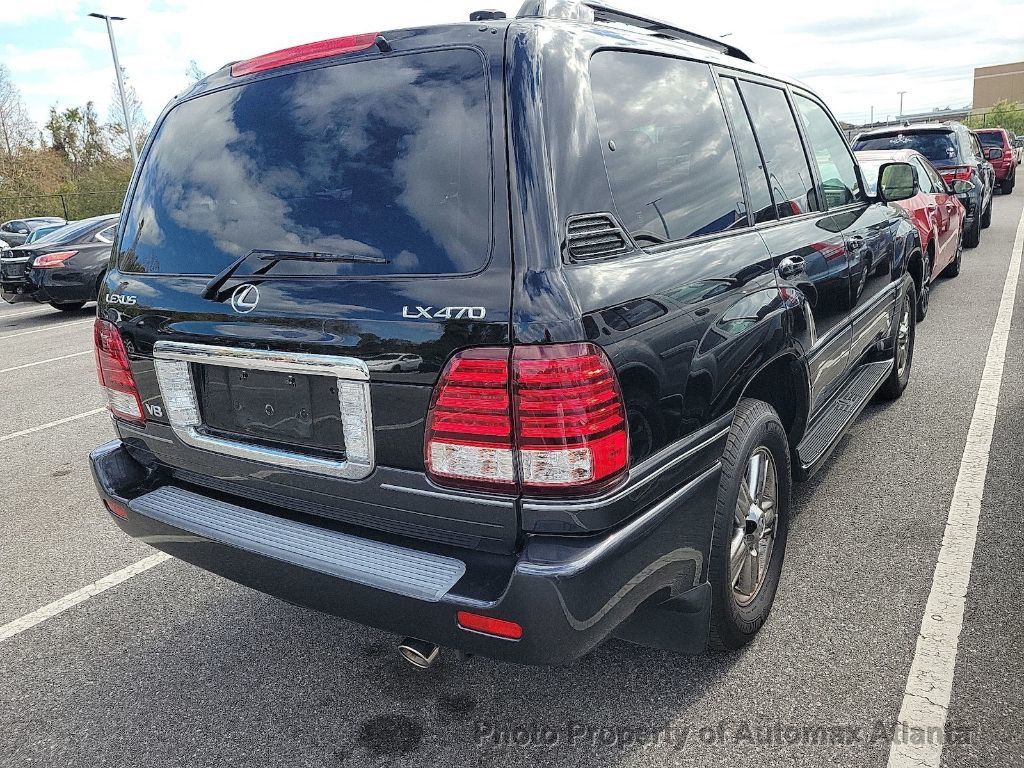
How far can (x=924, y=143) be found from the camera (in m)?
11.9

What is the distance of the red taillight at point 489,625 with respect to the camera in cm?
186

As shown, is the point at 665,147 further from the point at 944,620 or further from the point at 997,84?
the point at 997,84

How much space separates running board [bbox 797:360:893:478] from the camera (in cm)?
326

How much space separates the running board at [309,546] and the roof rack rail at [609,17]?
1.54m

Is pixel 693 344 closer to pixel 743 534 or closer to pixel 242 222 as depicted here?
pixel 743 534

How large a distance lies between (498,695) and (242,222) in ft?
5.54

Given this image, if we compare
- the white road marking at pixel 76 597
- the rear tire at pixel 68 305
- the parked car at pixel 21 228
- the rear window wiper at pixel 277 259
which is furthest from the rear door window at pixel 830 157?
the parked car at pixel 21 228

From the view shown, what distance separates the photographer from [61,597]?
11.0 ft

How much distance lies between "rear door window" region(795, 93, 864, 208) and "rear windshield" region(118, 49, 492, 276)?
7.77 ft

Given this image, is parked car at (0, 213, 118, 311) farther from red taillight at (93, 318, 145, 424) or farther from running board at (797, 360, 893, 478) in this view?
running board at (797, 360, 893, 478)

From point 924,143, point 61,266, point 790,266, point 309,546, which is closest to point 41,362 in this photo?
point 61,266

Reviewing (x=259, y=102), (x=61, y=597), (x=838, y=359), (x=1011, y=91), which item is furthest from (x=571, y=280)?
(x=1011, y=91)

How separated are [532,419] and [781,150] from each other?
2.11 meters

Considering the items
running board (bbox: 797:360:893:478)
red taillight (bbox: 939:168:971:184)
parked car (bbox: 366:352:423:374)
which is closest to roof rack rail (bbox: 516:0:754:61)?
parked car (bbox: 366:352:423:374)
